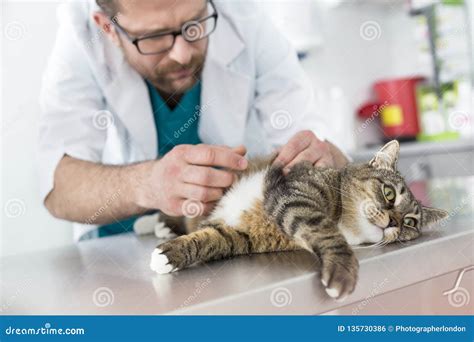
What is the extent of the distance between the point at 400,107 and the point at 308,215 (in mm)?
2528

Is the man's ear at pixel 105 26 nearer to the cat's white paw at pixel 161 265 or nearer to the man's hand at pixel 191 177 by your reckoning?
the man's hand at pixel 191 177

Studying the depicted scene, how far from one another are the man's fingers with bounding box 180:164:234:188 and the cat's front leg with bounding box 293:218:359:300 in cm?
20

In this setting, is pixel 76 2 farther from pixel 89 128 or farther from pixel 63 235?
pixel 63 235

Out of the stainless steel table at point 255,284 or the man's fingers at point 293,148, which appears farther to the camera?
the man's fingers at point 293,148

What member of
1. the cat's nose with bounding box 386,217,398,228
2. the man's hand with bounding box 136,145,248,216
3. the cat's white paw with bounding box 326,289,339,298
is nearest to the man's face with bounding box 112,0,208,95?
the man's hand with bounding box 136,145,248,216

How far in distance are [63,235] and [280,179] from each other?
1.29 meters

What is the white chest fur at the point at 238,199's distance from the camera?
1.04 meters

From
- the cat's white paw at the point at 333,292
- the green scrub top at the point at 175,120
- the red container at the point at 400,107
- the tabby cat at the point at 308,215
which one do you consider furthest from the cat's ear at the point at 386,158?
the red container at the point at 400,107

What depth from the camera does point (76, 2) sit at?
60.9 inches

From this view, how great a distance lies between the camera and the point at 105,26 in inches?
54.8

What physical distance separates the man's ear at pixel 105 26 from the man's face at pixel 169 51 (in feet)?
0.06

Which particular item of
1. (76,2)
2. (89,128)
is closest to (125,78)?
(89,128)
